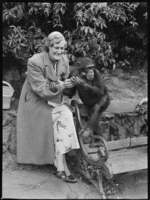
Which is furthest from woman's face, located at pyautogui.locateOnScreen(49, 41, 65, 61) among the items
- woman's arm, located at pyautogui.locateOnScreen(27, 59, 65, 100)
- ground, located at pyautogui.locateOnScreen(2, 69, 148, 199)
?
ground, located at pyautogui.locateOnScreen(2, 69, 148, 199)

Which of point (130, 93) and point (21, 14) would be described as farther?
point (130, 93)

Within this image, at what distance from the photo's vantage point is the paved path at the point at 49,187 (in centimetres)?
342

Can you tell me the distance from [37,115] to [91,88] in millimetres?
700

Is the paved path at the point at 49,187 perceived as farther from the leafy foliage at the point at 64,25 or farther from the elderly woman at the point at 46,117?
the leafy foliage at the point at 64,25

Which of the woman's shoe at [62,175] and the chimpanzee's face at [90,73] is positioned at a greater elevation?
the chimpanzee's face at [90,73]

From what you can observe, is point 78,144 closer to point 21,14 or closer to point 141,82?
point 21,14

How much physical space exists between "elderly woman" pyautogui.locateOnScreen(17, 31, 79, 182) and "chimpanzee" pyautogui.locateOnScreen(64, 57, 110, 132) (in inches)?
8.0

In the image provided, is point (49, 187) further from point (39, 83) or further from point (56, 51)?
point (56, 51)

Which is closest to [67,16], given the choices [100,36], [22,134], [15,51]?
[100,36]

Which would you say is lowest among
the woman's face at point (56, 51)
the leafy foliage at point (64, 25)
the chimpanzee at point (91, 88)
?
the chimpanzee at point (91, 88)

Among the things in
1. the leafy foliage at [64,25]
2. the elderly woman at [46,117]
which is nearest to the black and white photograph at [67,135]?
the elderly woman at [46,117]

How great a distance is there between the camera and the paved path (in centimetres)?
342

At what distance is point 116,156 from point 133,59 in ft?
10.4

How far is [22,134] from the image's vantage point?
12.2 ft
